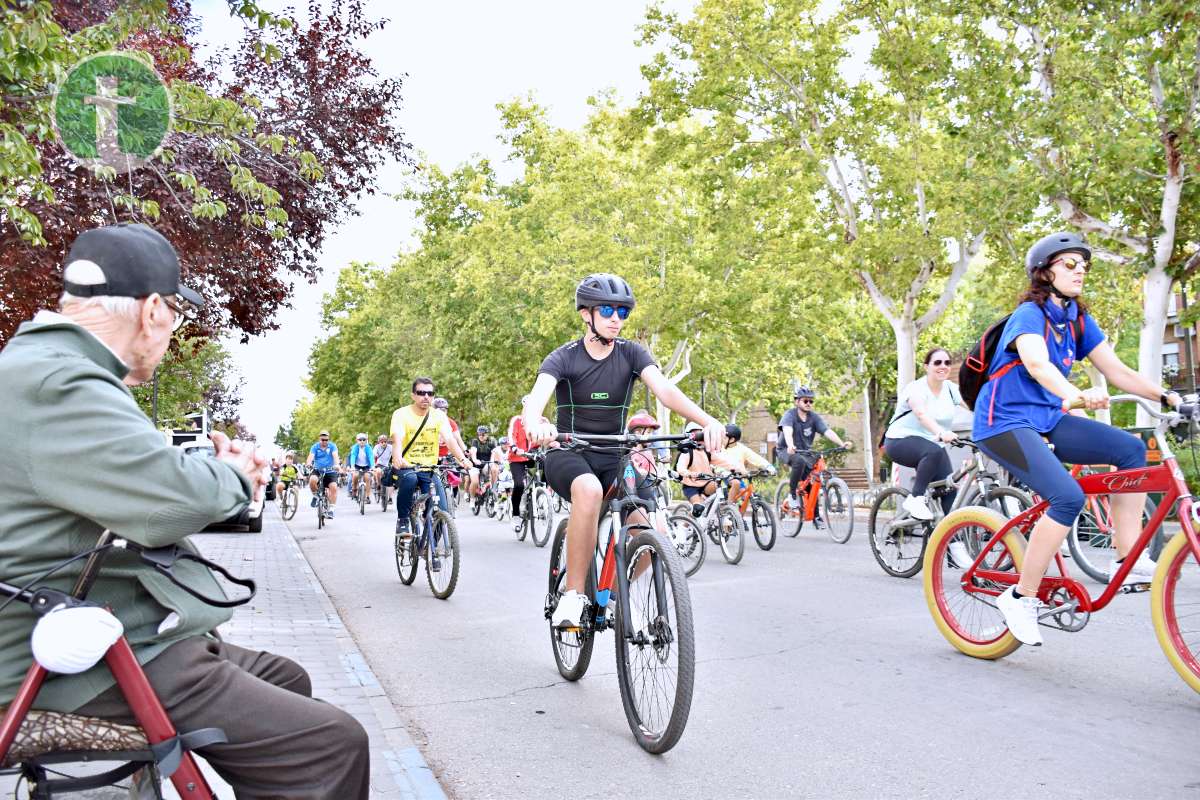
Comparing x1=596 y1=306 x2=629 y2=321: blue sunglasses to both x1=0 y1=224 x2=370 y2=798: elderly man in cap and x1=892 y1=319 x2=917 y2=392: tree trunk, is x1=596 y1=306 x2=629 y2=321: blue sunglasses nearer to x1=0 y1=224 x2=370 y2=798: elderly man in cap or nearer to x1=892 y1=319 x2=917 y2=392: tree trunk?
x1=0 y1=224 x2=370 y2=798: elderly man in cap

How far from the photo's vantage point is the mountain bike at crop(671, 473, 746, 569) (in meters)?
11.9

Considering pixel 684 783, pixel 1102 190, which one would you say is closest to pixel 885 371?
pixel 1102 190

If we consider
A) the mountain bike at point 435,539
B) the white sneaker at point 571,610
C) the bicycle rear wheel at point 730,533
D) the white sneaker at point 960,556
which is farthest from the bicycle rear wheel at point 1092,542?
the mountain bike at point 435,539

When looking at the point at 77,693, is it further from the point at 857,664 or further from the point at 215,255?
the point at 215,255

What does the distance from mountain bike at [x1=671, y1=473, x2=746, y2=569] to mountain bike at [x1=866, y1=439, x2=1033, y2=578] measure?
2021 mm

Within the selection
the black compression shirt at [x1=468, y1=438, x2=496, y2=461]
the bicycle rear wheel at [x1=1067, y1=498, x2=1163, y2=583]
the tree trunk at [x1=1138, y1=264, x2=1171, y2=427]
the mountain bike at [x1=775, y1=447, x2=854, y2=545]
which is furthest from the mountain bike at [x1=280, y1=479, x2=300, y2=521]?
the bicycle rear wheel at [x1=1067, y1=498, x2=1163, y2=583]

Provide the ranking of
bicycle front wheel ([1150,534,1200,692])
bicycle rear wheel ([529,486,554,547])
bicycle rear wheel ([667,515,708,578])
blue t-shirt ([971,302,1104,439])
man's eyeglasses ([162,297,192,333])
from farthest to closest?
bicycle rear wheel ([529,486,554,547]) < bicycle rear wheel ([667,515,708,578]) < blue t-shirt ([971,302,1104,439]) < bicycle front wheel ([1150,534,1200,692]) < man's eyeglasses ([162,297,192,333])

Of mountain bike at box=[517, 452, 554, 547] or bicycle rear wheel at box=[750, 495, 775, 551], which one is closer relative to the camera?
bicycle rear wheel at box=[750, 495, 775, 551]

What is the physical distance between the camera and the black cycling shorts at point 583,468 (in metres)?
5.21

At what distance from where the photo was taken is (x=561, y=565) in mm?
5586

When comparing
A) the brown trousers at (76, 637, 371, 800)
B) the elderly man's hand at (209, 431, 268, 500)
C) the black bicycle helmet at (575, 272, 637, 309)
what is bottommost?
the brown trousers at (76, 637, 371, 800)

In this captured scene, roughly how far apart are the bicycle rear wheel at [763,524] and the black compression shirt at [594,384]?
26.2ft

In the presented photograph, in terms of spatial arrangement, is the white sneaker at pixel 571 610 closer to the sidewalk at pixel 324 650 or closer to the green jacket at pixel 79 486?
the sidewalk at pixel 324 650

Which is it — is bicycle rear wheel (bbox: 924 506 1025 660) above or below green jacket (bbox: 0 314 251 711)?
below
